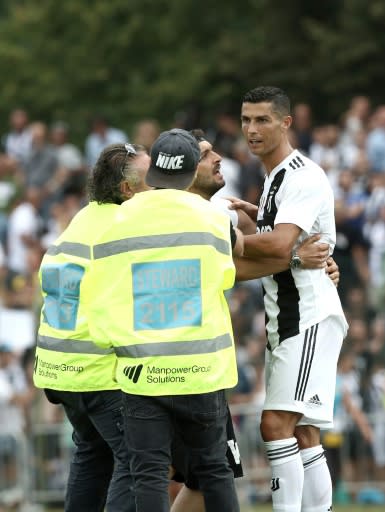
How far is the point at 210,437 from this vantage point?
8062 millimetres

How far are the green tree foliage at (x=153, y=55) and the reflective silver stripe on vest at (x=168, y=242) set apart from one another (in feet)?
59.7

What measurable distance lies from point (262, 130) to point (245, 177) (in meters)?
8.90

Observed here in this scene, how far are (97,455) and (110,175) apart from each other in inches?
67.3

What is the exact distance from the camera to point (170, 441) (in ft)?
26.4

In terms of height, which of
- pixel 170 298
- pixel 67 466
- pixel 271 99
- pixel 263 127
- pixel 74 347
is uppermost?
pixel 271 99

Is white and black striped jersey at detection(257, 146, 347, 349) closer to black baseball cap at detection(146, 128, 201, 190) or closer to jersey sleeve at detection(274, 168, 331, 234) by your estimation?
jersey sleeve at detection(274, 168, 331, 234)

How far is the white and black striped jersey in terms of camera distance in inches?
353

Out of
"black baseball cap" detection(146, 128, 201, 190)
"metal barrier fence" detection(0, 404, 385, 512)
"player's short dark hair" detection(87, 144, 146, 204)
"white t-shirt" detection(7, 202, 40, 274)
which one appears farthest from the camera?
"white t-shirt" detection(7, 202, 40, 274)

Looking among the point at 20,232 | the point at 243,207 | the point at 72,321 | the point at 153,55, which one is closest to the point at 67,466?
the point at 20,232

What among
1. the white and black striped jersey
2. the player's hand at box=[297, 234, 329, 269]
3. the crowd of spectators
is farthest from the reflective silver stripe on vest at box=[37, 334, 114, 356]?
the crowd of spectators

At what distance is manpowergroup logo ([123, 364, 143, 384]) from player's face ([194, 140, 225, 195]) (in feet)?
5.30

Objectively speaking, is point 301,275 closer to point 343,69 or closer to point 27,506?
point 27,506

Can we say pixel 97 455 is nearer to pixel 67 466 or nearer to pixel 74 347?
pixel 74 347

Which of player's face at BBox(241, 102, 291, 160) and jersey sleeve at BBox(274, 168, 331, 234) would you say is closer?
jersey sleeve at BBox(274, 168, 331, 234)
